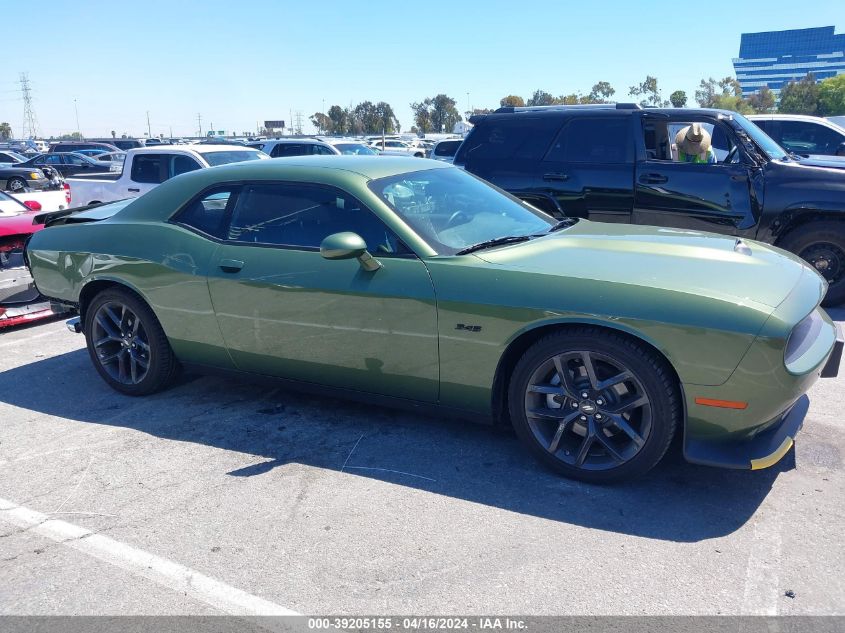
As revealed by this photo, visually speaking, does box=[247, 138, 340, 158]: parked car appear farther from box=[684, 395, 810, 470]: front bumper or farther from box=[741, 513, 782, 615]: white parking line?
Result: box=[741, 513, 782, 615]: white parking line

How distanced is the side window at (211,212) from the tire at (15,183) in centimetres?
1569

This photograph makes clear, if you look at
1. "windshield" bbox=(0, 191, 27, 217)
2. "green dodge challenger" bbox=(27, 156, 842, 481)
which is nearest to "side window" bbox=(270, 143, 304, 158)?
"windshield" bbox=(0, 191, 27, 217)

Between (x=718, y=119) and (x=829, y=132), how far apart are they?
6.60 m

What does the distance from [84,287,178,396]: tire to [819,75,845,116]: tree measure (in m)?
65.5

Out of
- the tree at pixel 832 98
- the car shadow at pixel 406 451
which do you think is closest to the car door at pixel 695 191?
the car shadow at pixel 406 451

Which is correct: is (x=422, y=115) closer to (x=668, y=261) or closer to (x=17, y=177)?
(x=17, y=177)

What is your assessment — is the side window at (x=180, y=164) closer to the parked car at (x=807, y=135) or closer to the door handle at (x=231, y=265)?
the door handle at (x=231, y=265)

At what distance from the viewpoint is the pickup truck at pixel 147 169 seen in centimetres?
1040

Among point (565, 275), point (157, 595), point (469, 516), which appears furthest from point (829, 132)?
point (157, 595)

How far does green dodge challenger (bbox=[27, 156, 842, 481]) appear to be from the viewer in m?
3.04

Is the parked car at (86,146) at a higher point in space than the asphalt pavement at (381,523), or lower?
higher

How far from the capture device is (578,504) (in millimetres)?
3203

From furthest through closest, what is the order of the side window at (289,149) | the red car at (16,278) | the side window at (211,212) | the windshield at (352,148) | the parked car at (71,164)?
the parked car at (71,164) < the windshield at (352,148) < the side window at (289,149) < the red car at (16,278) < the side window at (211,212)

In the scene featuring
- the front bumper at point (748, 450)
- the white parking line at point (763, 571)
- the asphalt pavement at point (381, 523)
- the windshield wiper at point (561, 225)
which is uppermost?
the windshield wiper at point (561, 225)
